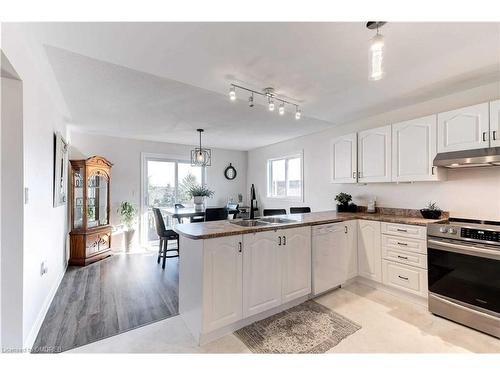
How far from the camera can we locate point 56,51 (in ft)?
5.99

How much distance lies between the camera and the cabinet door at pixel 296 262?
92.0 inches

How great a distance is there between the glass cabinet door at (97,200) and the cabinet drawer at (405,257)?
4748 millimetres

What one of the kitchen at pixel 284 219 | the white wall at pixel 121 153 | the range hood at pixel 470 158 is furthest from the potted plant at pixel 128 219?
the range hood at pixel 470 158

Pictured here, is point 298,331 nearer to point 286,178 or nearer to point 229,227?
point 229,227

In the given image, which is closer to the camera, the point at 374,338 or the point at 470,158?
the point at 374,338

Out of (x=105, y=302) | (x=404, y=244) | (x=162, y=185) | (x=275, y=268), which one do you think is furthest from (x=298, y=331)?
(x=162, y=185)

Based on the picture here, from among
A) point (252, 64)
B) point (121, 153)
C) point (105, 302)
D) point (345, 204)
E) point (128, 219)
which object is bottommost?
point (105, 302)

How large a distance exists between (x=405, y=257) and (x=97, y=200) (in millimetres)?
5098

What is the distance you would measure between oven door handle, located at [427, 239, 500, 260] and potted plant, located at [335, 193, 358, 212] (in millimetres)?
1336

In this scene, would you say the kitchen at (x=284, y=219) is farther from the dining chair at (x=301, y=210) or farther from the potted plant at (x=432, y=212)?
the dining chair at (x=301, y=210)

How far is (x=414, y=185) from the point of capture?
10.2 ft

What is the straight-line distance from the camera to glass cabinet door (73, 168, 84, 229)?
4035 millimetres

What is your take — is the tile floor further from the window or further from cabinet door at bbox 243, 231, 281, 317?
the window
